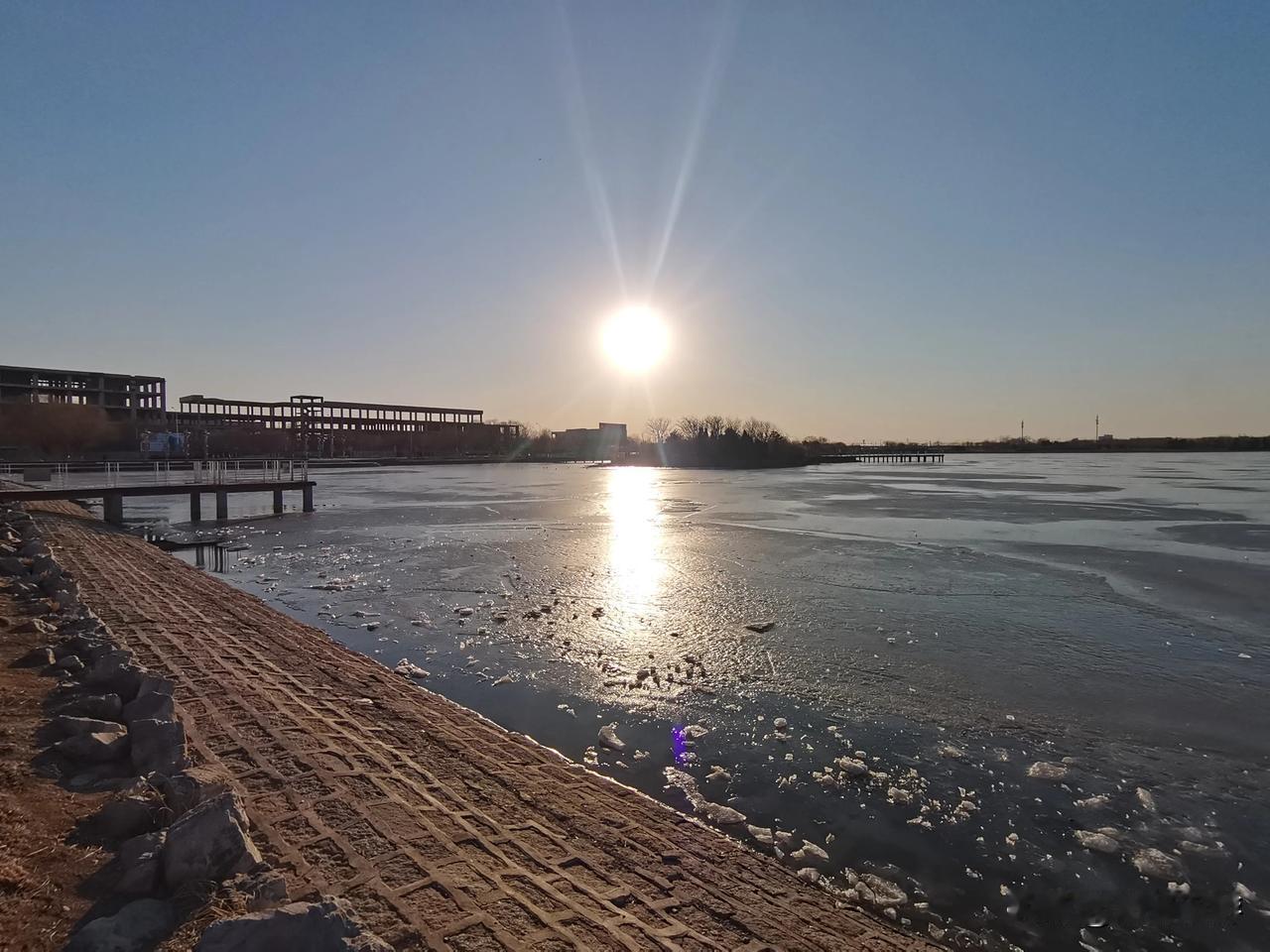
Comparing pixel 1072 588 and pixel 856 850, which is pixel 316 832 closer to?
pixel 856 850

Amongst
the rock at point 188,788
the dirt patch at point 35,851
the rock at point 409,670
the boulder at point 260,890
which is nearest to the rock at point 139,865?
the dirt patch at point 35,851

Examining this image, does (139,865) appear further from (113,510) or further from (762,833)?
(113,510)

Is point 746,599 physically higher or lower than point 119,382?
lower

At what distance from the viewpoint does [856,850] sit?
5.52m

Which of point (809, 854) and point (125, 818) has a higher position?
point (125, 818)

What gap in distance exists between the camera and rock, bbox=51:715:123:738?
216 inches

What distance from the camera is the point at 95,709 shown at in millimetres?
6031

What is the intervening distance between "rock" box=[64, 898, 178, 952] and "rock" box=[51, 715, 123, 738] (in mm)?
2593

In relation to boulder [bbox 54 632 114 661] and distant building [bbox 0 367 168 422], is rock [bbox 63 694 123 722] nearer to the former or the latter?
boulder [bbox 54 632 114 661]

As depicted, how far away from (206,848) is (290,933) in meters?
1.17

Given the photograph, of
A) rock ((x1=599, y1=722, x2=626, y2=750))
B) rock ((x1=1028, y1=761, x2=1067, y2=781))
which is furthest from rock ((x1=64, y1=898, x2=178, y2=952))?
rock ((x1=1028, y1=761, x2=1067, y2=781))

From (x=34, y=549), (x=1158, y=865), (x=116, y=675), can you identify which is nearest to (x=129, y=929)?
(x=116, y=675)

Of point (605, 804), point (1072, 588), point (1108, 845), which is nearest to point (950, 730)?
point (1108, 845)

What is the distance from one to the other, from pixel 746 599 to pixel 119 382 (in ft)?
412
